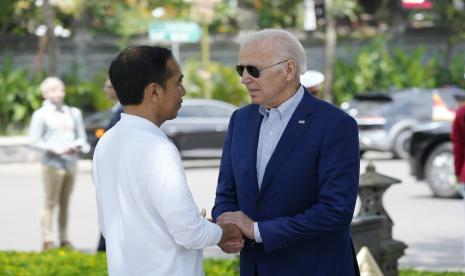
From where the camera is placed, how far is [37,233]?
13562 mm

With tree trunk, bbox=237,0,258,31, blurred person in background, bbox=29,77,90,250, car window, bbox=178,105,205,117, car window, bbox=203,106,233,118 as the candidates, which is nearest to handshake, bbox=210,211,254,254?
blurred person in background, bbox=29,77,90,250

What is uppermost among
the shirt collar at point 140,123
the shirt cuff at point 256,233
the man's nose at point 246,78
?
the man's nose at point 246,78

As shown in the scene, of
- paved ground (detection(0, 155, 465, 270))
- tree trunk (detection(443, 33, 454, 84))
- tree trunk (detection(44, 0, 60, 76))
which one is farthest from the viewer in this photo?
tree trunk (detection(443, 33, 454, 84))

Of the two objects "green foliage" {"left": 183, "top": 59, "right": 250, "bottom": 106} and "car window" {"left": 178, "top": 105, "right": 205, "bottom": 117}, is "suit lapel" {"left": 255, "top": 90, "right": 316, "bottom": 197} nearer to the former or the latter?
"car window" {"left": 178, "top": 105, "right": 205, "bottom": 117}

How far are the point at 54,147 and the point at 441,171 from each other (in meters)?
6.62

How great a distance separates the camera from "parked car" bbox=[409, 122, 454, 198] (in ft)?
53.5

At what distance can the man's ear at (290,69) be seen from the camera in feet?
14.8

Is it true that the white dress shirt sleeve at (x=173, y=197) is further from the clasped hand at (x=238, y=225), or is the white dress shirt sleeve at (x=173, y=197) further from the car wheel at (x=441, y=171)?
the car wheel at (x=441, y=171)

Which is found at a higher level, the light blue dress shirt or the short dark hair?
the short dark hair

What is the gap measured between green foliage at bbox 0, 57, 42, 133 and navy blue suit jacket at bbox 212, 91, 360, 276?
24748 mm

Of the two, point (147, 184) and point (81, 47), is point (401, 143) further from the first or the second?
point (147, 184)

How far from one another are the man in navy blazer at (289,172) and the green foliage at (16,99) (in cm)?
2476

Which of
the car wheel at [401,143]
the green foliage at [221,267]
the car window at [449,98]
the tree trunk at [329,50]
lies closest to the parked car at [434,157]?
the car window at [449,98]

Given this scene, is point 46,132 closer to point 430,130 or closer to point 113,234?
point 430,130
